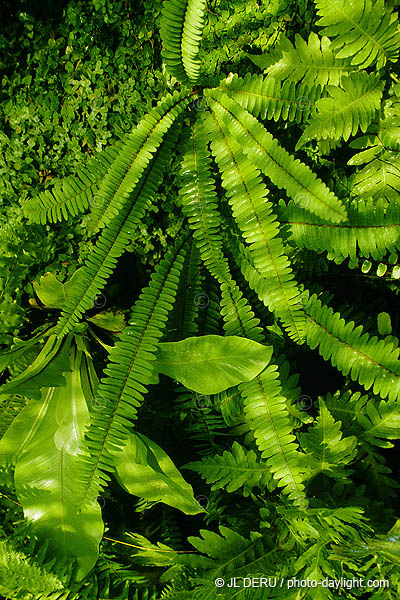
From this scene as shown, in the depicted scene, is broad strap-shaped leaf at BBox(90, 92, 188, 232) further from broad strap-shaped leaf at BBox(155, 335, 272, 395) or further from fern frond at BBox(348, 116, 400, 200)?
fern frond at BBox(348, 116, 400, 200)

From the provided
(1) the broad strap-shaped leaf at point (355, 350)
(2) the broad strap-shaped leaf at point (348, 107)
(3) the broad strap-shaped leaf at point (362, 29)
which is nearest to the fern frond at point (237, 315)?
(1) the broad strap-shaped leaf at point (355, 350)

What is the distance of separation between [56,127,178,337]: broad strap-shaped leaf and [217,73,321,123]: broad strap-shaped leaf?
360mm

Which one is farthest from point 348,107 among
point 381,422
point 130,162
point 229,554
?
point 229,554

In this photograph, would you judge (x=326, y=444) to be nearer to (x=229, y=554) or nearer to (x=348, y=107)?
(x=229, y=554)

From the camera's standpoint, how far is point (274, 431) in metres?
1.89

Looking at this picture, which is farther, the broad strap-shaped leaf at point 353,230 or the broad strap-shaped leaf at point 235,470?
the broad strap-shaped leaf at point 235,470

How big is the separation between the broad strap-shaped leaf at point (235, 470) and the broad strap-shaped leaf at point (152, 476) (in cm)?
11

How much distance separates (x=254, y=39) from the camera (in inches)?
84.2

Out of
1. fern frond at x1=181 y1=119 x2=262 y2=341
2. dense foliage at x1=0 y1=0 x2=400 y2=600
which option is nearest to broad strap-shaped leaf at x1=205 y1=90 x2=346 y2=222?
dense foliage at x1=0 y1=0 x2=400 y2=600

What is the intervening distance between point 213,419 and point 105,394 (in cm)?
64

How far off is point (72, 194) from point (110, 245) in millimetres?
293

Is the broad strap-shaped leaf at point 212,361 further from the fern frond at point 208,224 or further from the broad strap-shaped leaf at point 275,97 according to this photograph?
the broad strap-shaped leaf at point 275,97

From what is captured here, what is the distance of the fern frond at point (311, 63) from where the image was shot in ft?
6.29

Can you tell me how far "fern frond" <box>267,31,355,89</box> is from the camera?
192 centimetres
